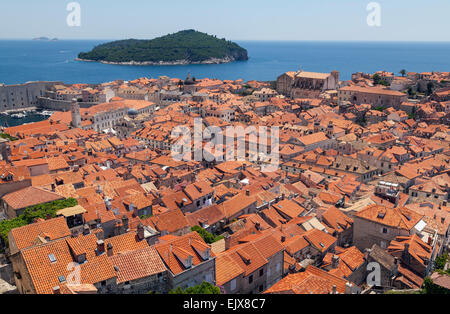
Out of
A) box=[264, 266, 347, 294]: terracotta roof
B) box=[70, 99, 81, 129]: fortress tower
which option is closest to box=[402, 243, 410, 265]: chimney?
box=[264, 266, 347, 294]: terracotta roof

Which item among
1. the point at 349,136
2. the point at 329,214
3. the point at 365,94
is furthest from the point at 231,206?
the point at 365,94

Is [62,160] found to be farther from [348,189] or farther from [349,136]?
[349,136]

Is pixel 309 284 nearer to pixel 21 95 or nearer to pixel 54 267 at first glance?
pixel 54 267

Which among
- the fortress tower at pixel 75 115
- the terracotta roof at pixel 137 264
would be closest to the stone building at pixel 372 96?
the fortress tower at pixel 75 115

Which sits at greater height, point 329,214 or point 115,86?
point 115,86

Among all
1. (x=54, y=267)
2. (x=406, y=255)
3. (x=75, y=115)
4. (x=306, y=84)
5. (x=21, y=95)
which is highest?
(x=306, y=84)

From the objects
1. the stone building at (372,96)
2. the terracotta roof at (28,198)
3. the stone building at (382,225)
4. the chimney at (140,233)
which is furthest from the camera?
the stone building at (372,96)

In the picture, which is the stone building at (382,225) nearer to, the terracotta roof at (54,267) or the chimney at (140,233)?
the chimney at (140,233)

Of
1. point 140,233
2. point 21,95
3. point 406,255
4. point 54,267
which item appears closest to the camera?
point 54,267

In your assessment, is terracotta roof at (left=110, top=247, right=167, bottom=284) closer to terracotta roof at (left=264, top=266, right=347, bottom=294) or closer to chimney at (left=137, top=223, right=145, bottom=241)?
chimney at (left=137, top=223, right=145, bottom=241)

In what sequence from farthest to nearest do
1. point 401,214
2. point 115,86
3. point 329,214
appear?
point 115,86 < point 329,214 < point 401,214

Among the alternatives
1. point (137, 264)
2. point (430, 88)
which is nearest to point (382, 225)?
point (137, 264)
